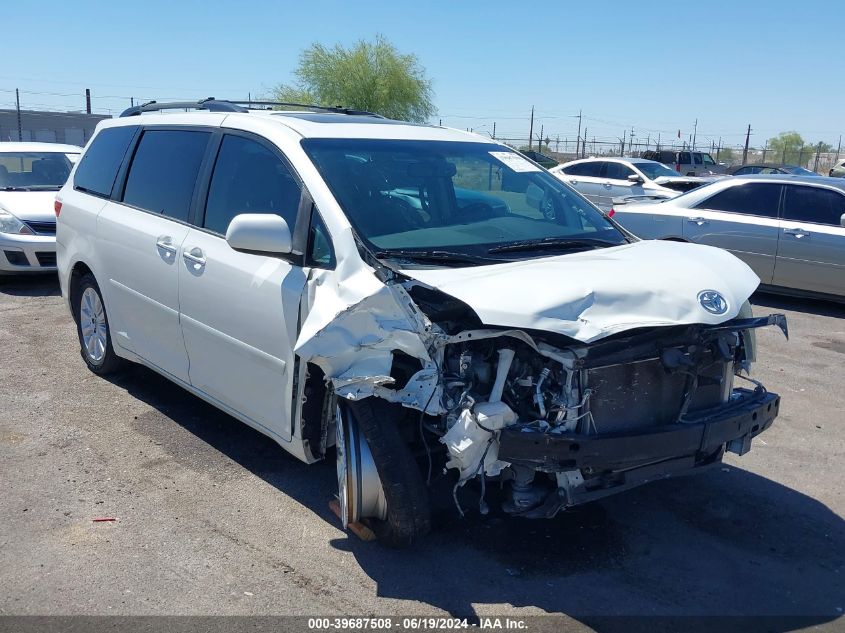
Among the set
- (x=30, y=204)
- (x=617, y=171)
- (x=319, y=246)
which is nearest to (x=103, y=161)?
(x=319, y=246)

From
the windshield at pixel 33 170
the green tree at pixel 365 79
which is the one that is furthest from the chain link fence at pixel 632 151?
the windshield at pixel 33 170

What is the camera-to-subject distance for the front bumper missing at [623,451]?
327 cm

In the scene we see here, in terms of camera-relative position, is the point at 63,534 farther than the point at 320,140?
No

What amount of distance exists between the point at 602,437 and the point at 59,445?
344 centimetres

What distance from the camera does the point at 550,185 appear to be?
501 centimetres

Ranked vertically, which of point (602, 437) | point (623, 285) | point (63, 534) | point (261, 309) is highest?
point (623, 285)

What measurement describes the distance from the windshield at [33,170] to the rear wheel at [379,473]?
8.80 m

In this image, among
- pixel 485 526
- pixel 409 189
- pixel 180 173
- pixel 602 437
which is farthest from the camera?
pixel 180 173

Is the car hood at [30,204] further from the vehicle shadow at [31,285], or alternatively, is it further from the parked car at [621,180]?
the parked car at [621,180]

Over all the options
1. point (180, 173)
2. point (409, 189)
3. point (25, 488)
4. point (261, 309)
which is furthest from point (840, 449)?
point (25, 488)

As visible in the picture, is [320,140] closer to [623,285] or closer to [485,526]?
[623,285]

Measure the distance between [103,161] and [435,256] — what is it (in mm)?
3360

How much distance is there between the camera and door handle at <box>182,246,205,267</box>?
Answer: 4426 mm

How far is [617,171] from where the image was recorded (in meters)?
18.6
